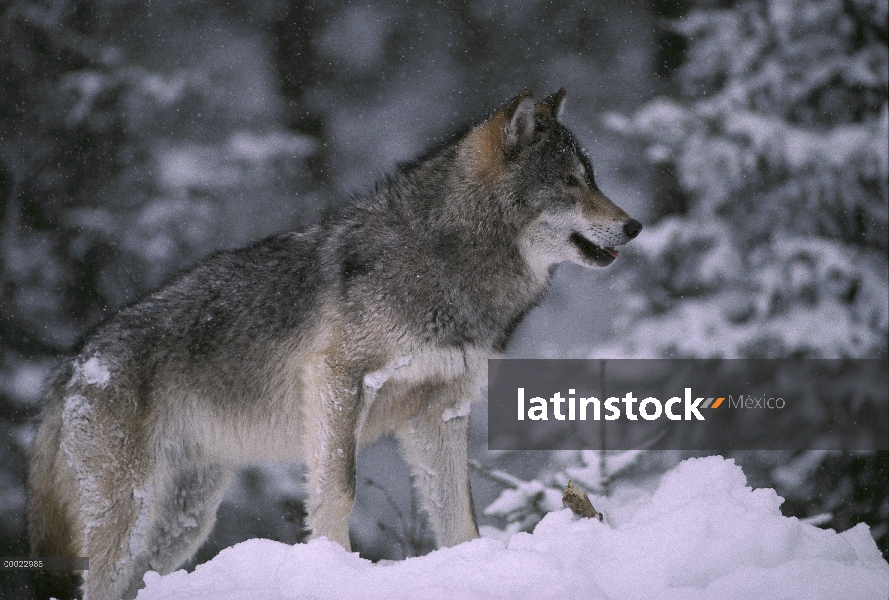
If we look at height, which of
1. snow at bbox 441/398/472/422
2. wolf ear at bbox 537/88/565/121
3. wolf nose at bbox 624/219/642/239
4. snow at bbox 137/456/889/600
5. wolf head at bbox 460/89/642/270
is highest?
wolf ear at bbox 537/88/565/121

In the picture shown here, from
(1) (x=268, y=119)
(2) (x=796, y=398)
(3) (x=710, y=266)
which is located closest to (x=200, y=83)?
(1) (x=268, y=119)

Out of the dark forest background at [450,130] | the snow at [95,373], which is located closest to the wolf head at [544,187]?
the dark forest background at [450,130]

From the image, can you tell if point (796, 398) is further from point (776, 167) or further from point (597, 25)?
point (597, 25)

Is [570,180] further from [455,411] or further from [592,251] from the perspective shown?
[455,411]

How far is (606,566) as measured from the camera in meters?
2.11

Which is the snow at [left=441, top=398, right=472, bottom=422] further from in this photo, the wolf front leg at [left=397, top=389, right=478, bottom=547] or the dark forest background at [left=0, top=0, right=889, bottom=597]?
the dark forest background at [left=0, top=0, right=889, bottom=597]

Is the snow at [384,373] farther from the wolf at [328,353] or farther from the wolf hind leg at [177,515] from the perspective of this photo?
the wolf hind leg at [177,515]

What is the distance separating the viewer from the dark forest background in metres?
4.48

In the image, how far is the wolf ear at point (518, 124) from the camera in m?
3.18

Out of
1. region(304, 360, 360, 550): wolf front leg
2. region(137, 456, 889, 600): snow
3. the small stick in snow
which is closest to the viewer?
region(137, 456, 889, 600): snow

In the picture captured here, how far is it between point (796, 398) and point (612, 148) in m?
1.95

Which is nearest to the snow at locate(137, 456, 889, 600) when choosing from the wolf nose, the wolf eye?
the wolf nose

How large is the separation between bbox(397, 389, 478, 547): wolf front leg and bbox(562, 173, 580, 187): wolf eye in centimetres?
108

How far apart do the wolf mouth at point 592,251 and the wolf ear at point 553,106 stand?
0.59 metres
